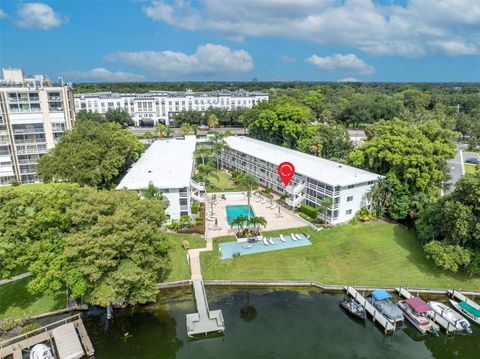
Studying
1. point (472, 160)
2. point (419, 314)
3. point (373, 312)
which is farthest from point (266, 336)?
point (472, 160)

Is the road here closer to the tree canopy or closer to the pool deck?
the pool deck

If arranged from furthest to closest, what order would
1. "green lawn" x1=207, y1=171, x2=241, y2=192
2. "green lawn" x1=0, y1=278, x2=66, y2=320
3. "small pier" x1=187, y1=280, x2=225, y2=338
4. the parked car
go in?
the parked car
"green lawn" x1=207, y1=171, x2=241, y2=192
"green lawn" x1=0, y1=278, x2=66, y2=320
"small pier" x1=187, y1=280, x2=225, y2=338

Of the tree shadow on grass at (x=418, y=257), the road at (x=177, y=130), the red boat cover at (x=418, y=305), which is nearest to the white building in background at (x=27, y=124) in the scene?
the road at (x=177, y=130)

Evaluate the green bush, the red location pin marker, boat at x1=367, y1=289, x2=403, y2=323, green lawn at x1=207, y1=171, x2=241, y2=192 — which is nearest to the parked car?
the red location pin marker

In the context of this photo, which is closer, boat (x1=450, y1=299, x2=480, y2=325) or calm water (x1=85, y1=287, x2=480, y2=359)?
calm water (x1=85, y1=287, x2=480, y2=359)

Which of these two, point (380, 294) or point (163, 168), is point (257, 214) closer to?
point (163, 168)

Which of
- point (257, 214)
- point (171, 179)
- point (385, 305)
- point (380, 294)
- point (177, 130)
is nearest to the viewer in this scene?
point (385, 305)
